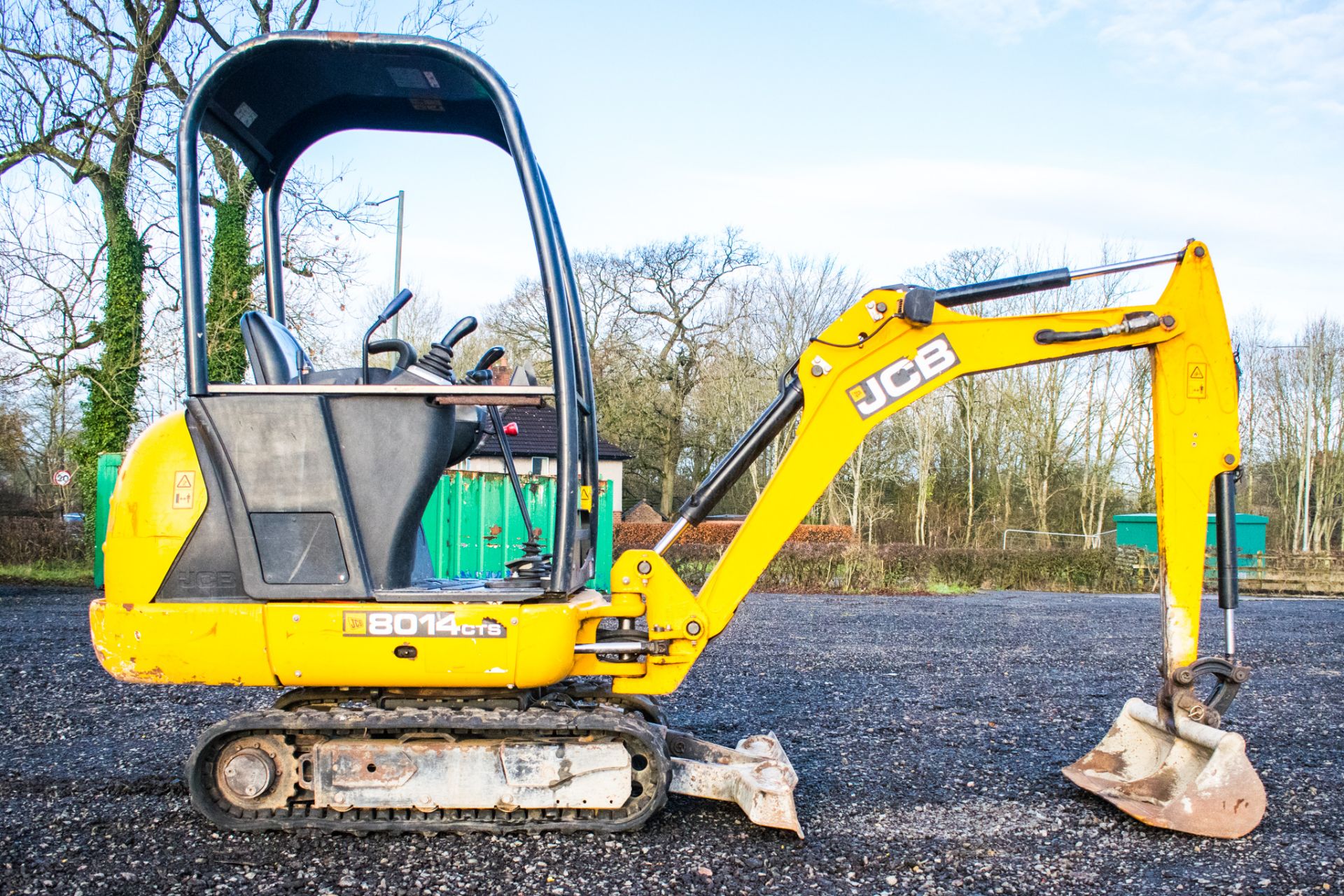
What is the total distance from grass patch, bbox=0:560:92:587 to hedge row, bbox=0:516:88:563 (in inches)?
4.2

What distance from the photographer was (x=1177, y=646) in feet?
14.6

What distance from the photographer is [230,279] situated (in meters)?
18.6

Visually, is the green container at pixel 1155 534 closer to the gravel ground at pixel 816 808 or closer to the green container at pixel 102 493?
the gravel ground at pixel 816 808

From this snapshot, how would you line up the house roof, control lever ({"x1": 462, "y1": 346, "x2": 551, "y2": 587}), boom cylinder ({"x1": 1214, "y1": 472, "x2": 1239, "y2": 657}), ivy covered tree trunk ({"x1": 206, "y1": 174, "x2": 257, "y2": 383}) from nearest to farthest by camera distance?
control lever ({"x1": 462, "y1": 346, "x2": 551, "y2": 587}) < boom cylinder ({"x1": 1214, "y1": 472, "x2": 1239, "y2": 657}) < the house roof < ivy covered tree trunk ({"x1": 206, "y1": 174, "x2": 257, "y2": 383})

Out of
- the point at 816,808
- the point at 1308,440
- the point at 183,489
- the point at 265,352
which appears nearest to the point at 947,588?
the point at 816,808

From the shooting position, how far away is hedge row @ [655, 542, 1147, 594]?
1877 cm

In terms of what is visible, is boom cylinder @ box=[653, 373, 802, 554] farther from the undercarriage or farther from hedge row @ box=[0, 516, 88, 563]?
hedge row @ box=[0, 516, 88, 563]

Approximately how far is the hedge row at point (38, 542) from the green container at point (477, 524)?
8.89m

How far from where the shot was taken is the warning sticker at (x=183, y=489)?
3885 millimetres

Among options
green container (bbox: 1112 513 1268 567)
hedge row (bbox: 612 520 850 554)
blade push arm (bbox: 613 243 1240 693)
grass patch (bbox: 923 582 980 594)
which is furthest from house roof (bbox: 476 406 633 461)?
green container (bbox: 1112 513 1268 567)

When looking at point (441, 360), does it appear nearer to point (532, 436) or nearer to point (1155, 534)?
point (532, 436)

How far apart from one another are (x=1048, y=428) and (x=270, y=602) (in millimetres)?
32405

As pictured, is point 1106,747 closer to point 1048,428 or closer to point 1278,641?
point 1278,641

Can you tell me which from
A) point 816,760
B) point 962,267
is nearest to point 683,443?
point 962,267
